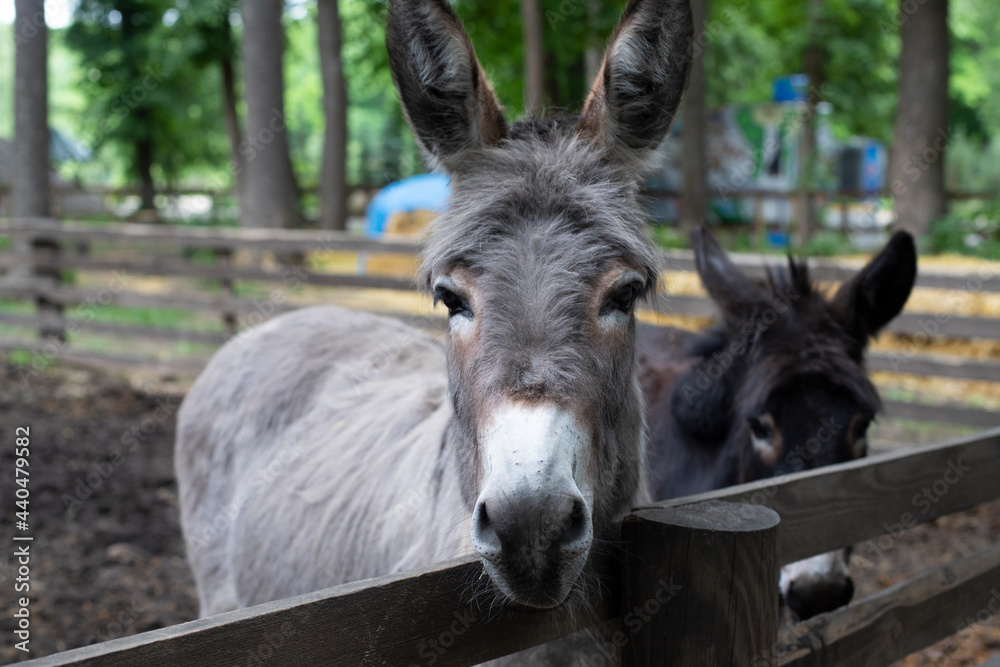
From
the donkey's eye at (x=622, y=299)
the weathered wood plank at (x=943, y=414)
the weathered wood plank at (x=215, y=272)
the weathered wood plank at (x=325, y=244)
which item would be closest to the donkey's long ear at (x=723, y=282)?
the donkey's eye at (x=622, y=299)

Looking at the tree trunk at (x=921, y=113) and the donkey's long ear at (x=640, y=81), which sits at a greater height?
the tree trunk at (x=921, y=113)

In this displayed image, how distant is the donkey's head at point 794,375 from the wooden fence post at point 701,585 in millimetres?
1054

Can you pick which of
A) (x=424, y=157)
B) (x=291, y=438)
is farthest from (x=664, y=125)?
(x=291, y=438)

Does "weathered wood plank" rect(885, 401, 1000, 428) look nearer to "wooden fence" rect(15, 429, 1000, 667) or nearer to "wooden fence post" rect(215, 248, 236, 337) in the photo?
"wooden fence" rect(15, 429, 1000, 667)

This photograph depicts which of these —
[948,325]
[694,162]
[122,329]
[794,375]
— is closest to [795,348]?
[794,375]

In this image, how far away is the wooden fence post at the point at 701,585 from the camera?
62.9 inches

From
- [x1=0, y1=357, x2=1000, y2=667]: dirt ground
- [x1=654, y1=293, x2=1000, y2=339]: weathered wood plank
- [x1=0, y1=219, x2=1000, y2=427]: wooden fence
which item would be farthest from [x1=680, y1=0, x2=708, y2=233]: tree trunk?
[x1=0, y1=357, x2=1000, y2=667]: dirt ground

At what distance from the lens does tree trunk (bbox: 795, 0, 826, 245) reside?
14.2 metres

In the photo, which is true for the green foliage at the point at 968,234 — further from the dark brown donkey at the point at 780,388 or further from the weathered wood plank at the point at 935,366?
the dark brown donkey at the point at 780,388

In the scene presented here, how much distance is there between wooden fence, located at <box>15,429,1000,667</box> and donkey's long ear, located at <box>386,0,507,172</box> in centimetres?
111

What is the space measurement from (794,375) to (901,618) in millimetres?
926

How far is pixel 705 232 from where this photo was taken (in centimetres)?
355

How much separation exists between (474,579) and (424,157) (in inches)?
50.2

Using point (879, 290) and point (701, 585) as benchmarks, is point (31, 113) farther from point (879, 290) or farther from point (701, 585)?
point (701, 585)
